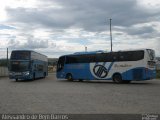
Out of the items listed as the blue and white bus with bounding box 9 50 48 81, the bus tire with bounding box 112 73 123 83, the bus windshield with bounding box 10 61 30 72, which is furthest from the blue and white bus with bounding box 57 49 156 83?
the bus windshield with bounding box 10 61 30 72

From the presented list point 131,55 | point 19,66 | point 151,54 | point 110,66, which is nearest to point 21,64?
point 19,66

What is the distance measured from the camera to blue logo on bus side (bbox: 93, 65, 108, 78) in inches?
1237

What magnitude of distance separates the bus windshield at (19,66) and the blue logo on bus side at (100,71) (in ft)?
25.7

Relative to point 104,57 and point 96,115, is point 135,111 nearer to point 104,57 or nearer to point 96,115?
point 96,115

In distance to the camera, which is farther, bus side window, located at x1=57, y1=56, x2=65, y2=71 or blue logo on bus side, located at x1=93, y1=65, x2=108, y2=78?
bus side window, located at x1=57, y1=56, x2=65, y2=71

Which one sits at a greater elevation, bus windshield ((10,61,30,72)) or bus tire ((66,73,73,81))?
bus windshield ((10,61,30,72))

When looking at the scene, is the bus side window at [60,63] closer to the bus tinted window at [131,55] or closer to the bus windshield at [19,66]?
the bus windshield at [19,66]

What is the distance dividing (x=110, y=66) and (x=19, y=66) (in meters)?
10.5

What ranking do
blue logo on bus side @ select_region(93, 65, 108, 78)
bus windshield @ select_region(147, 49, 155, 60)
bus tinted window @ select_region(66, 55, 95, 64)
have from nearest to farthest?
bus windshield @ select_region(147, 49, 155, 60), blue logo on bus side @ select_region(93, 65, 108, 78), bus tinted window @ select_region(66, 55, 95, 64)

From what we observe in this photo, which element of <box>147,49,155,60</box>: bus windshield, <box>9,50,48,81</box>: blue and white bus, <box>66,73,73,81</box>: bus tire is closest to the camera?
<box>147,49,155,60</box>: bus windshield

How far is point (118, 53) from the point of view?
1180 inches

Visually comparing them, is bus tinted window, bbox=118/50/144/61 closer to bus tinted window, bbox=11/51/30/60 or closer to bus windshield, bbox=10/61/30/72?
bus tinted window, bbox=11/51/30/60

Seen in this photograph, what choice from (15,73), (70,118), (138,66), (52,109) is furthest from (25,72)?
(70,118)

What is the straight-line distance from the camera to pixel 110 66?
30719 millimetres
